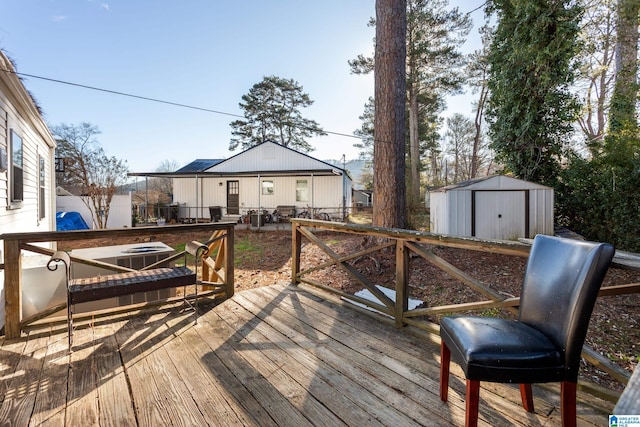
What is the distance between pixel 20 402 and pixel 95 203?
12395 mm

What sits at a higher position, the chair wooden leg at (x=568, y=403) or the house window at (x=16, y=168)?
the house window at (x=16, y=168)

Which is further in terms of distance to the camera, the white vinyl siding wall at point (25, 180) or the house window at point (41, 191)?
the house window at point (41, 191)

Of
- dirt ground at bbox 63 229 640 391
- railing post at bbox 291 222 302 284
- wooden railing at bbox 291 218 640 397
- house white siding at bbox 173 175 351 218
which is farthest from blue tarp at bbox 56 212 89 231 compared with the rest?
wooden railing at bbox 291 218 640 397

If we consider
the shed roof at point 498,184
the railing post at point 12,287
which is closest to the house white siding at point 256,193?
the shed roof at point 498,184

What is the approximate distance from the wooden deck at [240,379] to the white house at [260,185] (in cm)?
1118

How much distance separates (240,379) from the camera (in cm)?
182

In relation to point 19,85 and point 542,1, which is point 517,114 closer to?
point 542,1

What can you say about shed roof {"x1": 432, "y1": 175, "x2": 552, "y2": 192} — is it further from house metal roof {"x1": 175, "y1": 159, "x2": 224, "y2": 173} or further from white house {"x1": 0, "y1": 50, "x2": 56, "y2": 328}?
house metal roof {"x1": 175, "y1": 159, "x2": 224, "y2": 173}

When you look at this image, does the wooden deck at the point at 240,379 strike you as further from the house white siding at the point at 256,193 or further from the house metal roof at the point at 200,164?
the house metal roof at the point at 200,164

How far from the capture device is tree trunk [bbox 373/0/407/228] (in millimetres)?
4941

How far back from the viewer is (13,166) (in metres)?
3.69

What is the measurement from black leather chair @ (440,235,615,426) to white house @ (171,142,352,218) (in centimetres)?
1216

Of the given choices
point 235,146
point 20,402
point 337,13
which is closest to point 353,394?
point 20,402

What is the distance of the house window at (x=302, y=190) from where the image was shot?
553 inches
